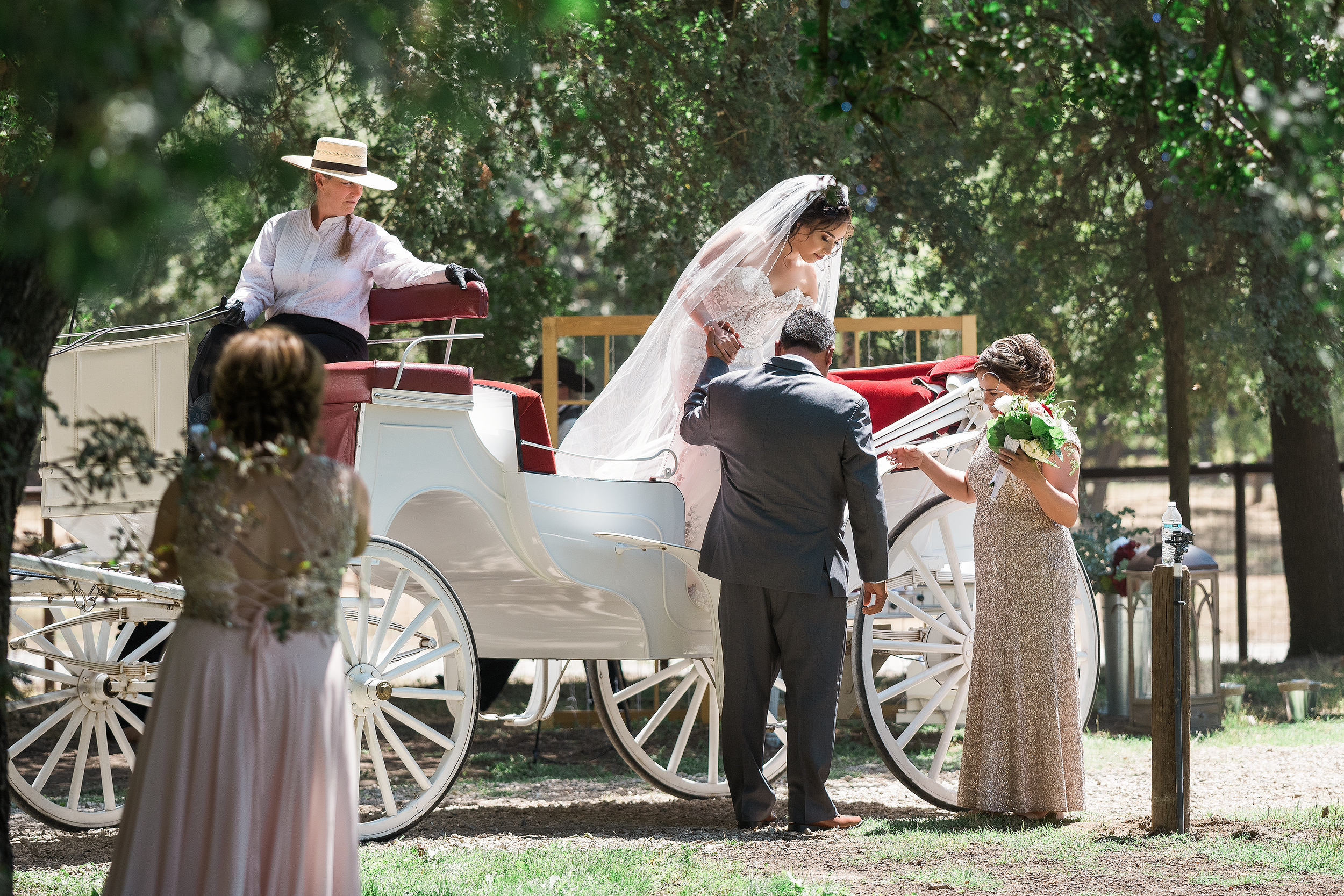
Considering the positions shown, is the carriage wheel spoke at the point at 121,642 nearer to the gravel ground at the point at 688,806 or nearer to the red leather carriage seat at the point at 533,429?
the gravel ground at the point at 688,806

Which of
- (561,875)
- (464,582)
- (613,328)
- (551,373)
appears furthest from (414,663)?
(613,328)

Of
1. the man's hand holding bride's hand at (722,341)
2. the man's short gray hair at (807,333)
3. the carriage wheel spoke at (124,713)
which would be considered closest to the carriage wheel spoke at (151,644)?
the carriage wheel spoke at (124,713)

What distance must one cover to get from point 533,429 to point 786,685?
4.42 feet

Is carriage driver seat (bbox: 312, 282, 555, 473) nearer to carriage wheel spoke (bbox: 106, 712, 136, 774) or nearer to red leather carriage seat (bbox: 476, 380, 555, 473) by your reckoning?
red leather carriage seat (bbox: 476, 380, 555, 473)

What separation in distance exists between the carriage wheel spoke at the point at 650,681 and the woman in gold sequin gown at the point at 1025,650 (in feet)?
4.67

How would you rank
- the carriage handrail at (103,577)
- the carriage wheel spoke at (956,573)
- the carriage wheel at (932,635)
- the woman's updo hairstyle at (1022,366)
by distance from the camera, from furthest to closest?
1. the carriage wheel spoke at (956,573)
2. the carriage wheel at (932,635)
3. the woman's updo hairstyle at (1022,366)
4. the carriage handrail at (103,577)

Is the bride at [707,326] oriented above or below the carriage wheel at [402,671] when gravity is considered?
above

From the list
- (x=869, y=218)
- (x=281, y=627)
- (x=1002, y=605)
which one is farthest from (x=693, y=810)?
(x=869, y=218)

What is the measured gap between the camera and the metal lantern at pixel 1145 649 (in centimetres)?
783

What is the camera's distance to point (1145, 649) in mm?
8180

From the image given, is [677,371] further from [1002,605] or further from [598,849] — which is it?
[598,849]

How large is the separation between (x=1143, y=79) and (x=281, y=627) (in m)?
2.79

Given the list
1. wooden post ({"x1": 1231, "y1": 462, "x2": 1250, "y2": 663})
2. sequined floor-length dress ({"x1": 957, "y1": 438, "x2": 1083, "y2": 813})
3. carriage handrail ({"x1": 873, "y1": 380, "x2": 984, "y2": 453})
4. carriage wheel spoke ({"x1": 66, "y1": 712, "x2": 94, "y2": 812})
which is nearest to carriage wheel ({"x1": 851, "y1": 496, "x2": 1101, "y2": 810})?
sequined floor-length dress ({"x1": 957, "y1": 438, "x2": 1083, "y2": 813})

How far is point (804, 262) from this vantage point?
5.86m
